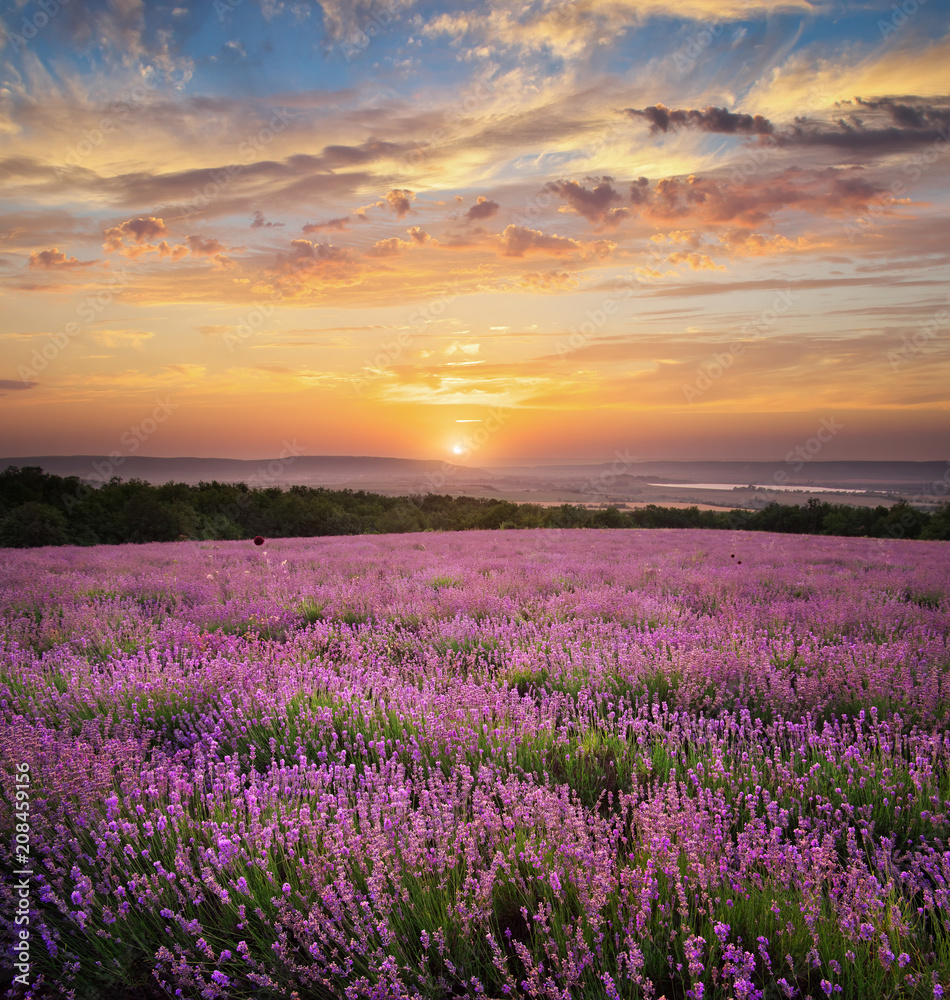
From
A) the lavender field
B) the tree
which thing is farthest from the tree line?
the lavender field

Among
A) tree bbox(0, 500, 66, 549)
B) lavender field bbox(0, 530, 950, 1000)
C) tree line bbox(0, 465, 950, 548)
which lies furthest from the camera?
tree line bbox(0, 465, 950, 548)

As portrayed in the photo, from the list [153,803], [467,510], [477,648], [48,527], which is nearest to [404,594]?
[477,648]

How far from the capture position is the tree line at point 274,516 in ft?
139

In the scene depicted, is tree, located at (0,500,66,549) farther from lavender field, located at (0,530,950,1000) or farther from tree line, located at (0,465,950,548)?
lavender field, located at (0,530,950,1000)

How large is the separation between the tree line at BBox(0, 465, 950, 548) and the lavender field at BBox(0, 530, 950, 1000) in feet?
109

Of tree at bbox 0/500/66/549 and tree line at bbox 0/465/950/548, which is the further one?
tree line at bbox 0/465/950/548

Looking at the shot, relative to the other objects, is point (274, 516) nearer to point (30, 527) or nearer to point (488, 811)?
point (30, 527)

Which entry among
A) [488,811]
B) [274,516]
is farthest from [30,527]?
[488,811]

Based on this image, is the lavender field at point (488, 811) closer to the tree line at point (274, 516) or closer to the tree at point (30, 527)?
the tree line at point (274, 516)

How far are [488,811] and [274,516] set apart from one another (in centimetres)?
5432

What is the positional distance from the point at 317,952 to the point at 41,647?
5.39 meters

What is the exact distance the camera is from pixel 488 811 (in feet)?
6.94

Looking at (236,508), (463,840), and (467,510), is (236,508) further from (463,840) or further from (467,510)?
(463,840)

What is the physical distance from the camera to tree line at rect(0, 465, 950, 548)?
4222cm
